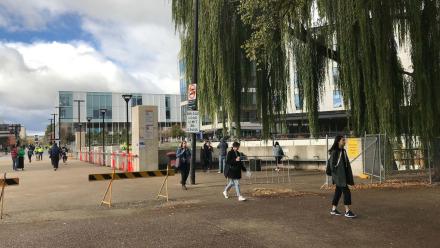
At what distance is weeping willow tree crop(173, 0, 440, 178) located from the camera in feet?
47.8

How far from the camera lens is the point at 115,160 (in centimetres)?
2986

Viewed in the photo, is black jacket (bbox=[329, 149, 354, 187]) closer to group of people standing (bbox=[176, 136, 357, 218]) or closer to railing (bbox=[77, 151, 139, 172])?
group of people standing (bbox=[176, 136, 357, 218])

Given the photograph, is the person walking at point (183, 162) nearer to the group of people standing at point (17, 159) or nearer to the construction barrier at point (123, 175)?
the construction barrier at point (123, 175)

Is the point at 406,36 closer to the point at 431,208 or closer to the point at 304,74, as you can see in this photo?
the point at 304,74

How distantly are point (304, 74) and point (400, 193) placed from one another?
17.1ft

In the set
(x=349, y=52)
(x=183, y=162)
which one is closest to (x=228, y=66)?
(x=183, y=162)

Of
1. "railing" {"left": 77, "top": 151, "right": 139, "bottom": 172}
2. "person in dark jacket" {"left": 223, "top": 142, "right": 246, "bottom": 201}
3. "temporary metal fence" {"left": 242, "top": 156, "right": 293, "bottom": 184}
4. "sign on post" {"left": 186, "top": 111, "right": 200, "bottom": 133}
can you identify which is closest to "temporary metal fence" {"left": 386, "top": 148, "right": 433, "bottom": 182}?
"temporary metal fence" {"left": 242, "top": 156, "right": 293, "bottom": 184}

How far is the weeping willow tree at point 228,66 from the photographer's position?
18.7m

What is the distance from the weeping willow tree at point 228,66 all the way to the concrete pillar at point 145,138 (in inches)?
179

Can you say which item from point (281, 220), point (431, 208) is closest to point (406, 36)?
point (431, 208)

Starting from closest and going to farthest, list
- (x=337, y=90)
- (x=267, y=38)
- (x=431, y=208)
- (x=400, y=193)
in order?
(x=431, y=208) → (x=400, y=193) → (x=267, y=38) → (x=337, y=90)

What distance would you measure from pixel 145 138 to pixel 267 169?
20.1ft

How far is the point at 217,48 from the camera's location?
18.8m

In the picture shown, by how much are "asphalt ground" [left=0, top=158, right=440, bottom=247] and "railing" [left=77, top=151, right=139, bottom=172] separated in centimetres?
547
